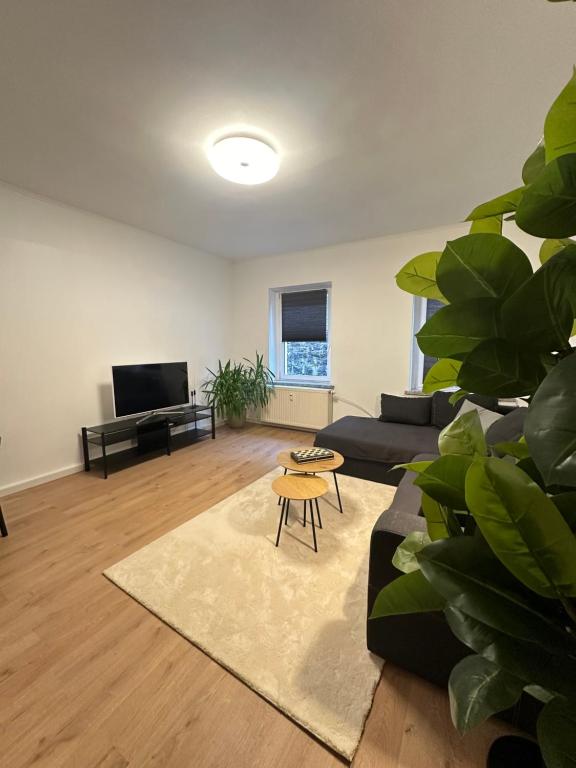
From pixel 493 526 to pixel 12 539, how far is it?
2.89m

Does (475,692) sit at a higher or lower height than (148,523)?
higher

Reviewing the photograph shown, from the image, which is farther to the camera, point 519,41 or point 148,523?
point 148,523

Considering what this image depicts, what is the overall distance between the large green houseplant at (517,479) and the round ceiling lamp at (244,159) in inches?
74.4

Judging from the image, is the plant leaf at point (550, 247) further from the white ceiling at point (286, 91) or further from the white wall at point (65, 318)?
the white wall at point (65, 318)

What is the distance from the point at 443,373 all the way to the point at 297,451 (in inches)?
77.3

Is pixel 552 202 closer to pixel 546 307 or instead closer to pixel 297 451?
pixel 546 307

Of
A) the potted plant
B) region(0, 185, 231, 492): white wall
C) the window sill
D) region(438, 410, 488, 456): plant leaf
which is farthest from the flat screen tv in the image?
region(438, 410, 488, 456): plant leaf

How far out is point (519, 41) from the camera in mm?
1425

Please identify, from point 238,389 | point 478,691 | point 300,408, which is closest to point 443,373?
point 478,691

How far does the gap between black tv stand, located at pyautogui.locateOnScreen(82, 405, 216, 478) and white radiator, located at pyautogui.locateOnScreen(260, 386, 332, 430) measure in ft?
3.17

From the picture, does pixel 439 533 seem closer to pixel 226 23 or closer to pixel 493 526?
pixel 493 526

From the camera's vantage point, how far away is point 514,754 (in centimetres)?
81

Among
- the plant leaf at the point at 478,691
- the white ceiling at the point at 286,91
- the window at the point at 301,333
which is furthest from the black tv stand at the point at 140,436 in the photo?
the plant leaf at the point at 478,691

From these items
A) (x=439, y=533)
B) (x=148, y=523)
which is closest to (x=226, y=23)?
(x=439, y=533)
